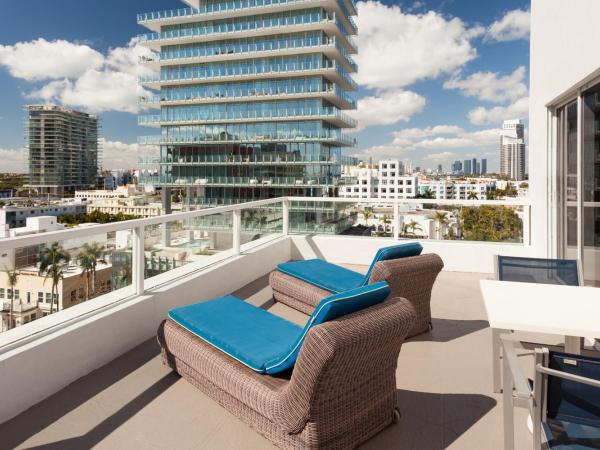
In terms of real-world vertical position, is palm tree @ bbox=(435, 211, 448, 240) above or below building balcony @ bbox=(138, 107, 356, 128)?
below

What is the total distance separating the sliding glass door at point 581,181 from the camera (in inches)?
142

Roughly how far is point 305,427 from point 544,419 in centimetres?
99

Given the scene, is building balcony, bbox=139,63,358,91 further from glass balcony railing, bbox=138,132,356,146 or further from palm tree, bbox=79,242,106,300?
palm tree, bbox=79,242,106,300

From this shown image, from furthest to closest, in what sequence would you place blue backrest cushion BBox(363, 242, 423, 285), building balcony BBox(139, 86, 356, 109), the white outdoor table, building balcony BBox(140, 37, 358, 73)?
building balcony BBox(139, 86, 356, 109)
building balcony BBox(140, 37, 358, 73)
blue backrest cushion BBox(363, 242, 423, 285)
the white outdoor table

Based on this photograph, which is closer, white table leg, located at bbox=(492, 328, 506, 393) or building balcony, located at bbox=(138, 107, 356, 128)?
white table leg, located at bbox=(492, 328, 506, 393)

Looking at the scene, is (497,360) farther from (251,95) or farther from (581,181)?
(251,95)

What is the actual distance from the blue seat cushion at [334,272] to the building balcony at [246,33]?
3522 cm

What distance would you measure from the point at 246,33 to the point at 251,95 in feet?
17.8

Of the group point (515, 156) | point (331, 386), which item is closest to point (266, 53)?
point (515, 156)

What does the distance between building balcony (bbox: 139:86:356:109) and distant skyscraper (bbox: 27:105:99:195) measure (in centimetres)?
→ 5511

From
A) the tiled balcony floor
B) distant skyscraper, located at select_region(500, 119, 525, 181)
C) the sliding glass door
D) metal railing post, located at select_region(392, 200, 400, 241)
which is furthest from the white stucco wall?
the tiled balcony floor

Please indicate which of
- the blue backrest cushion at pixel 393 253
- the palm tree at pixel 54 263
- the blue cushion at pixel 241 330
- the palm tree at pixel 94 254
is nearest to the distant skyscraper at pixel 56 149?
the palm tree at pixel 94 254

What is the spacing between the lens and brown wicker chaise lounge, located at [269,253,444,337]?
3.29m

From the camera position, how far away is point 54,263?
9.17 feet
